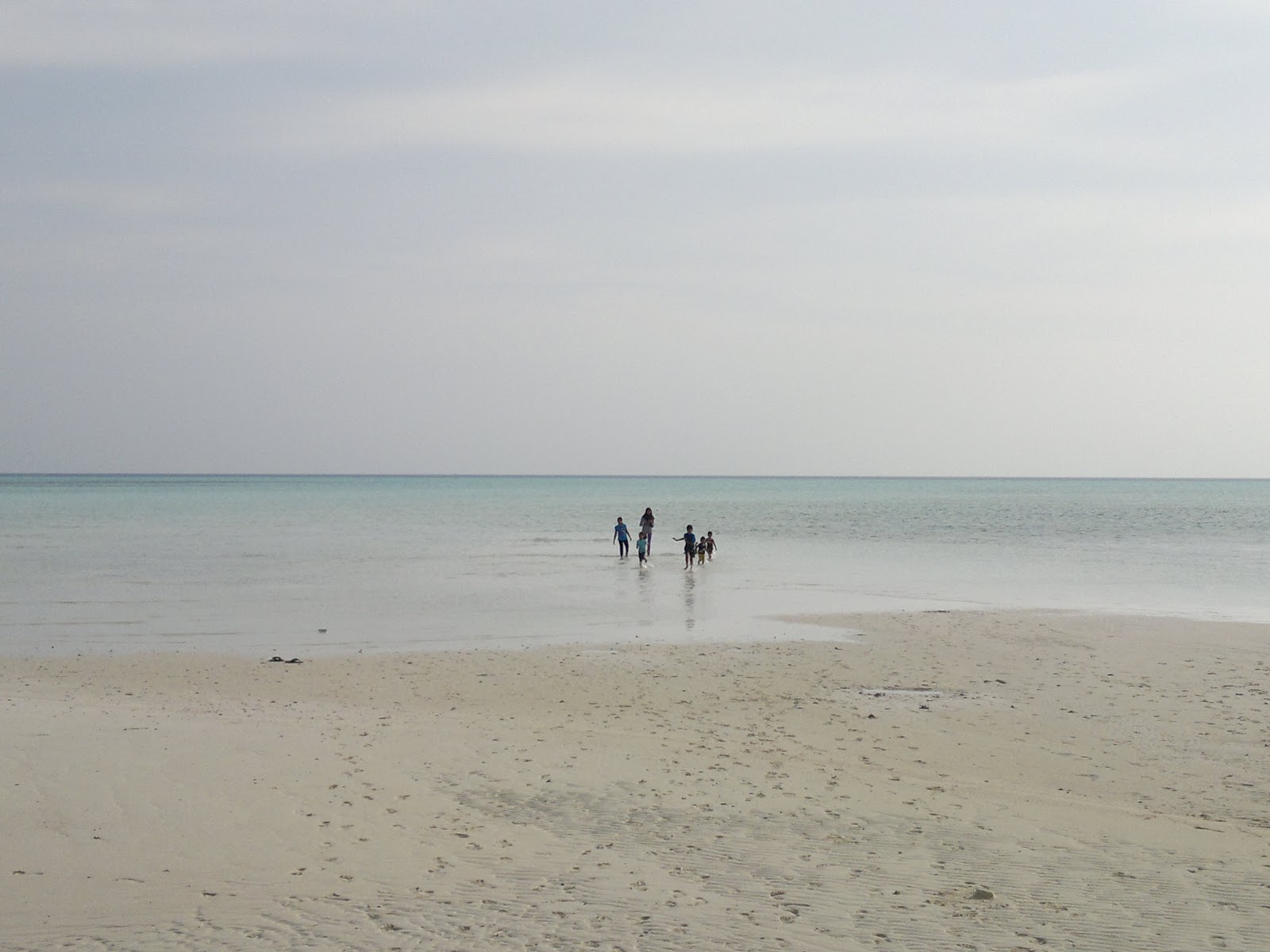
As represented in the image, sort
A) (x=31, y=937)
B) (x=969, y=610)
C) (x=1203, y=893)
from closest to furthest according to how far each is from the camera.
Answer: (x=31, y=937)
(x=1203, y=893)
(x=969, y=610)

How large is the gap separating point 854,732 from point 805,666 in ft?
13.4

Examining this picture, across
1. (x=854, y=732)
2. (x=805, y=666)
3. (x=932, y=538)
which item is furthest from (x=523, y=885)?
(x=932, y=538)

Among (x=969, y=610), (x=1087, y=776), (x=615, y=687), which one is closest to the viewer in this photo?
(x=1087, y=776)

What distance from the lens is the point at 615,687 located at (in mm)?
14430

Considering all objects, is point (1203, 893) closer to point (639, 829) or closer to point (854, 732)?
point (639, 829)

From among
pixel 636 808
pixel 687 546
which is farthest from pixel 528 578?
pixel 636 808

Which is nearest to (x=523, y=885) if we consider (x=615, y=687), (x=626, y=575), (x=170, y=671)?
(x=615, y=687)

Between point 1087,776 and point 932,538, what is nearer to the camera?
point 1087,776

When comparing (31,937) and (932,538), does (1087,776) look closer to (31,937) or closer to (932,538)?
(31,937)

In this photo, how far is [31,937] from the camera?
6.30 m

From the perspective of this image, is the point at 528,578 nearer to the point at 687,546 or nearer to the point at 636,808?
the point at 687,546

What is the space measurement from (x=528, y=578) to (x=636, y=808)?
22.3m

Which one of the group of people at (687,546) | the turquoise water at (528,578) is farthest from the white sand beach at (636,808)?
the group of people at (687,546)

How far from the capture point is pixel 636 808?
353 inches
